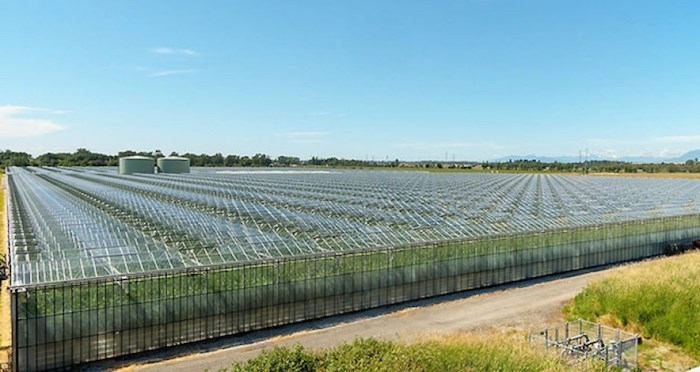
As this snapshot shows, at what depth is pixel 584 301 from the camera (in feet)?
83.1

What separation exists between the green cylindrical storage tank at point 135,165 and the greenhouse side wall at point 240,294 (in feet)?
307

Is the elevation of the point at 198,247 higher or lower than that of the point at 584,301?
higher

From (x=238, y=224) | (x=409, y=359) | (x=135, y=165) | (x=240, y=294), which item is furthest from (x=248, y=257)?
(x=135, y=165)

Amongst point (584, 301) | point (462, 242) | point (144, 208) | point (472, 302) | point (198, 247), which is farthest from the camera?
point (144, 208)

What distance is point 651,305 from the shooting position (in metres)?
23.0

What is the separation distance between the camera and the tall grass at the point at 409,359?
44.9ft

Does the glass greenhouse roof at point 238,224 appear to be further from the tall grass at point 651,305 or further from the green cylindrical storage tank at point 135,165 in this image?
the green cylindrical storage tank at point 135,165

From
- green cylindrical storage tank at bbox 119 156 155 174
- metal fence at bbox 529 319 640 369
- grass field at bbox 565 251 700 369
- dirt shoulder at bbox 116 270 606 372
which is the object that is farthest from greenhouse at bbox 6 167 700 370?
green cylindrical storage tank at bbox 119 156 155 174

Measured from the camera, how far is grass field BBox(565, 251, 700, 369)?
2025 cm

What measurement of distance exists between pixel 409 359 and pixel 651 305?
1530 cm

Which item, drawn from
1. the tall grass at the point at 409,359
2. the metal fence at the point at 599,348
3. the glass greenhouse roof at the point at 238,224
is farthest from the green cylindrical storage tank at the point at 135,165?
the metal fence at the point at 599,348

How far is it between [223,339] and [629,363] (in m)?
16.3

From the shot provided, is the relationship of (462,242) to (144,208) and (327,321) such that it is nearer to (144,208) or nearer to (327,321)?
(327,321)

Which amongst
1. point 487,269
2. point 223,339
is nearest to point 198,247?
point 223,339
